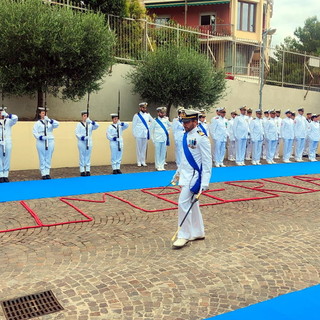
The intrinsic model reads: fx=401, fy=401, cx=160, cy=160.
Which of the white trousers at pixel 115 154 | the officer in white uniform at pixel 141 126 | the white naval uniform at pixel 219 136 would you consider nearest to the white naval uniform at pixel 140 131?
the officer in white uniform at pixel 141 126

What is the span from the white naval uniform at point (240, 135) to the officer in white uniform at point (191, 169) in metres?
9.56

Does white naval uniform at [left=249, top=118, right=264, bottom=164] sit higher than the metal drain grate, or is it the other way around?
white naval uniform at [left=249, top=118, right=264, bottom=164]

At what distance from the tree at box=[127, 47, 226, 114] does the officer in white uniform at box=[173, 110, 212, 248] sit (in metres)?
10.2

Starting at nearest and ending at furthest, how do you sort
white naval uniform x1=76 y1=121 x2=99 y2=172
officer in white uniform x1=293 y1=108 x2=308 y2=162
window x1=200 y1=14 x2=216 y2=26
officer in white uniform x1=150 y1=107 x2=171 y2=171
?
white naval uniform x1=76 y1=121 x2=99 y2=172, officer in white uniform x1=150 y1=107 x2=171 y2=171, officer in white uniform x1=293 y1=108 x2=308 y2=162, window x1=200 y1=14 x2=216 y2=26

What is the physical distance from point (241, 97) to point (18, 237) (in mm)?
16369

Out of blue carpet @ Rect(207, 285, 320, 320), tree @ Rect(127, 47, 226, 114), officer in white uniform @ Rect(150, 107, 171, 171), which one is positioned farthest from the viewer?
tree @ Rect(127, 47, 226, 114)

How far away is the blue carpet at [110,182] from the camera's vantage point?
8.92 m

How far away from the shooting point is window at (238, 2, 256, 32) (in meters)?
30.9

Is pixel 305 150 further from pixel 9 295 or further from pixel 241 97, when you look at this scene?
pixel 9 295

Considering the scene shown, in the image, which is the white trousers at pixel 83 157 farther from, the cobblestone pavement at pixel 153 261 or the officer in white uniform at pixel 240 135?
the officer in white uniform at pixel 240 135

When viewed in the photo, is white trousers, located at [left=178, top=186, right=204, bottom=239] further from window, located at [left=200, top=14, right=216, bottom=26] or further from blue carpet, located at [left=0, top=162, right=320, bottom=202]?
window, located at [left=200, top=14, right=216, bottom=26]

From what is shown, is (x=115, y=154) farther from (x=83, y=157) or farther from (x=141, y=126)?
(x=141, y=126)

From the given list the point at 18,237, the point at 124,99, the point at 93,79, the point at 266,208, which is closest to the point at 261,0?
the point at 124,99

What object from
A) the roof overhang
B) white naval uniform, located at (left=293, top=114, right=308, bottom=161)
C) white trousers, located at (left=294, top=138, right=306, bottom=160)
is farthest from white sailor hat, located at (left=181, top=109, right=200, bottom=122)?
the roof overhang
